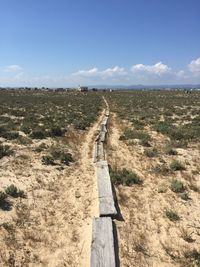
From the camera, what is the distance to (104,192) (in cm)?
984

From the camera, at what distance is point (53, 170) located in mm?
→ 12562

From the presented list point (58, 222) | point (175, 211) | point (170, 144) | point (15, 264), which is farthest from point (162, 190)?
point (170, 144)

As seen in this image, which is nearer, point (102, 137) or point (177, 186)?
point (177, 186)

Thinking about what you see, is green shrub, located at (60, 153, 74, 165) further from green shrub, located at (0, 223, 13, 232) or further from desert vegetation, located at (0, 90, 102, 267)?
green shrub, located at (0, 223, 13, 232)

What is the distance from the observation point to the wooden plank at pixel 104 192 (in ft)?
28.0

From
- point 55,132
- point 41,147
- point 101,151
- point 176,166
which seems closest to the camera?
point 176,166

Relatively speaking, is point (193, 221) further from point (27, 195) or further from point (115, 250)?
point (27, 195)

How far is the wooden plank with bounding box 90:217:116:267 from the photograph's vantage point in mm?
6344

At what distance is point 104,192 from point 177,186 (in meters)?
2.83

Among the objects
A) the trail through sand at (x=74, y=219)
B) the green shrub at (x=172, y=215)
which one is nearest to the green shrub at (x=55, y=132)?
the trail through sand at (x=74, y=219)

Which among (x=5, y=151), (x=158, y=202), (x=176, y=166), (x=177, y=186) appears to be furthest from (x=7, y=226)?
(x=176, y=166)

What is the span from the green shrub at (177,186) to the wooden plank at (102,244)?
3.63 metres

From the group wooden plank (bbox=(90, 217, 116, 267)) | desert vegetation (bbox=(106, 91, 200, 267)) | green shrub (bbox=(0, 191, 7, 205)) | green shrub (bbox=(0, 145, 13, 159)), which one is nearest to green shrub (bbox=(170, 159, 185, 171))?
desert vegetation (bbox=(106, 91, 200, 267))

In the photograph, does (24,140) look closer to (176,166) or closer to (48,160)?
(48,160)
